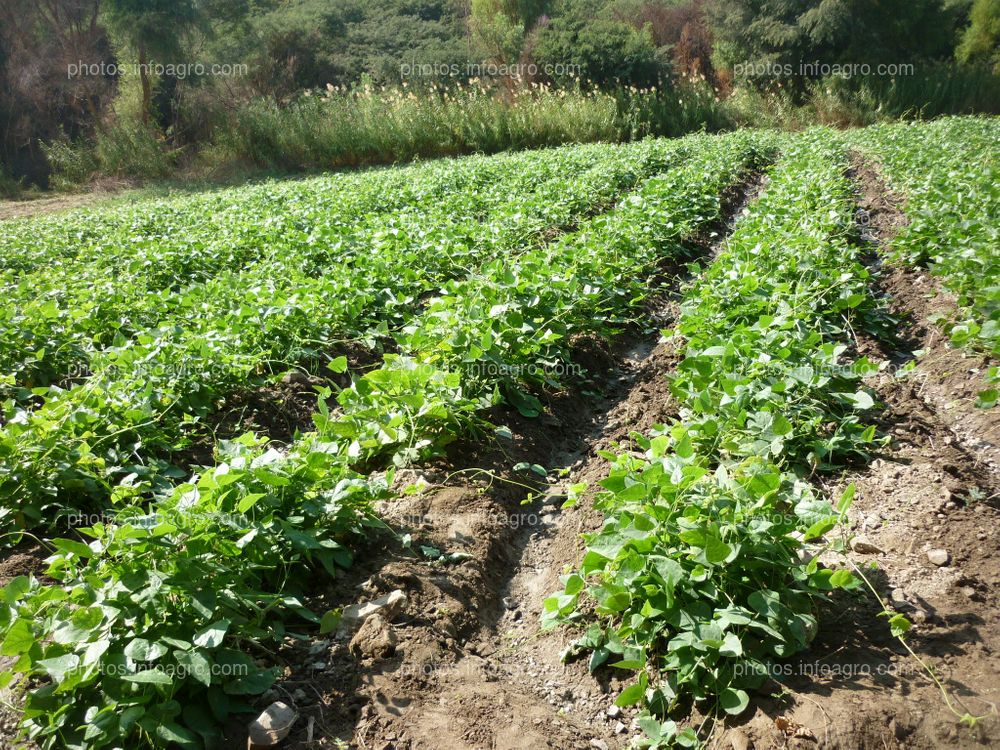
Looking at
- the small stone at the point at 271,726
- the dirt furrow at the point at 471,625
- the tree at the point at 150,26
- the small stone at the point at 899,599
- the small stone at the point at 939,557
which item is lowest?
the dirt furrow at the point at 471,625

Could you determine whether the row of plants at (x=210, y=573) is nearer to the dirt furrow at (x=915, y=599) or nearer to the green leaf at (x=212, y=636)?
the green leaf at (x=212, y=636)

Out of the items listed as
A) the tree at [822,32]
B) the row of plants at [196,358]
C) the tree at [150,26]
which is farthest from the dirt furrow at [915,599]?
the tree at [822,32]

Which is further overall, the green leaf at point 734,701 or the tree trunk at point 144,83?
the tree trunk at point 144,83

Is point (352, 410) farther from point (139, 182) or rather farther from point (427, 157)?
point (139, 182)

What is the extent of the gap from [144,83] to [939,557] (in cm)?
2876

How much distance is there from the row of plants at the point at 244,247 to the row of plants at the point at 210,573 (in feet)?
7.79

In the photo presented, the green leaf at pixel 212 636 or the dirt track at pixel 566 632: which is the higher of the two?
the green leaf at pixel 212 636

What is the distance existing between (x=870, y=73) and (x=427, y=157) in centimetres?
1798

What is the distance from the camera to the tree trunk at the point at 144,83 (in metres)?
25.1

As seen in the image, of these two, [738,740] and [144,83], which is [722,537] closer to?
[738,740]

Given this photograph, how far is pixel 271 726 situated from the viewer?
2219mm

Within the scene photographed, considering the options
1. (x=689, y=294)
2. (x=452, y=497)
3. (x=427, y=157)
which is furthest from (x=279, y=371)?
(x=427, y=157)

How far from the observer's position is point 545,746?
226 centimetres

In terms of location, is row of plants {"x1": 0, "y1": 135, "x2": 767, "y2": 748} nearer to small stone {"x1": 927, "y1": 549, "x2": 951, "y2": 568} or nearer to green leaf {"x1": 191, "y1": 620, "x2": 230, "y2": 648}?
green leaf {"x1": 191, "y1": 620, "x2": 230, "y2": 648}
